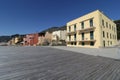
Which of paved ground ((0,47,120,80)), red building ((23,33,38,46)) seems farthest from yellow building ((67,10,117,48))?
red building ((23,33,38,46))

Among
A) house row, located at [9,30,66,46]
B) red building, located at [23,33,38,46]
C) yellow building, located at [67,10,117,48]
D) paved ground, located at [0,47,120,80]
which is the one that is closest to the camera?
paved ground, located at [0,47,120,80]

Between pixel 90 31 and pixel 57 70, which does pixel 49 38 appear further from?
pixel 57 70

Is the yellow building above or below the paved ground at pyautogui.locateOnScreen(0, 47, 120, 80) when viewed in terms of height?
above

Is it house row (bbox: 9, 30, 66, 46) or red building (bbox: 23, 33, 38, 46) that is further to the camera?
red building (bbox: 23, 33, 38, 46)

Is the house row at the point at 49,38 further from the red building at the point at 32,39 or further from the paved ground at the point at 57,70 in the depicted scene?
the paved ground at the point at 57,70

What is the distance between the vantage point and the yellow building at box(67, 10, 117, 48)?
26703mm

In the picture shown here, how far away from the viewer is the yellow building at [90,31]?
87.6 ft

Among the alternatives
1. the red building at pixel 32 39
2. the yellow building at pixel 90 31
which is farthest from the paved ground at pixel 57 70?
the red building at pixel 32 39

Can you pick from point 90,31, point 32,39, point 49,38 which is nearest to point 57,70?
point 90,31

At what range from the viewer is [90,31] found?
95.2 ft

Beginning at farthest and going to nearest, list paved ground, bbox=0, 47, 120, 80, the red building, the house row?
the red building, the house row, paved ground, bbox=0, 47, 120, 80

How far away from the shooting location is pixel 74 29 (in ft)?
117

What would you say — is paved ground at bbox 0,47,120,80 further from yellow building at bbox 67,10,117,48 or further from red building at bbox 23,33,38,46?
red building at bbox 23,33,38,46

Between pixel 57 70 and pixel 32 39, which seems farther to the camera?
pixel 32 39
